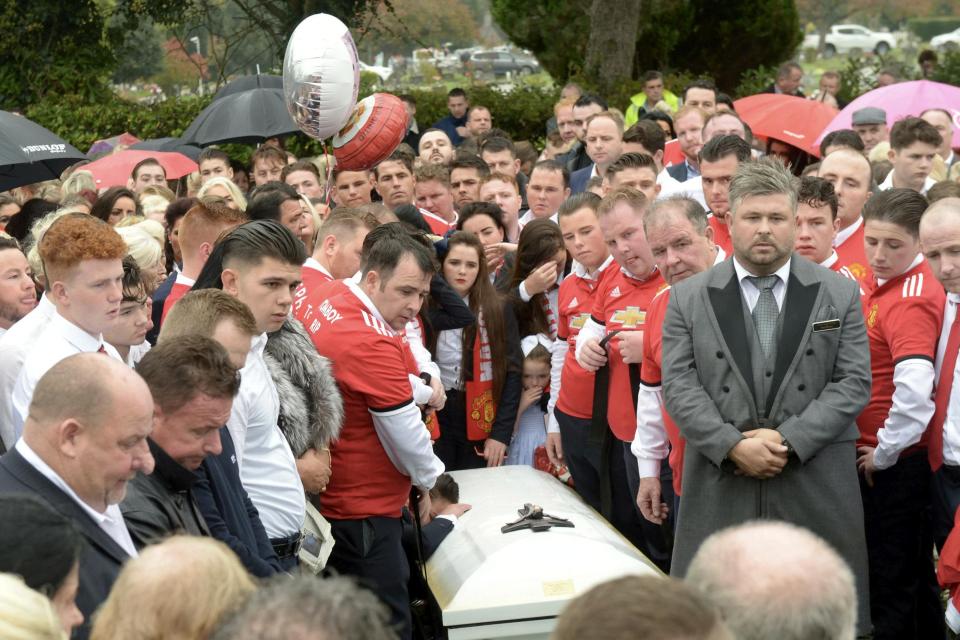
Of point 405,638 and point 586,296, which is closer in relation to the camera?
point 405,638

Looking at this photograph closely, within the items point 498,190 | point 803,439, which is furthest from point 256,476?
point 498,190

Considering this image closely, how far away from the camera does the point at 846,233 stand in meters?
6.66

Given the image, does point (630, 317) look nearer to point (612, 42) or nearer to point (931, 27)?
point (612, 42)

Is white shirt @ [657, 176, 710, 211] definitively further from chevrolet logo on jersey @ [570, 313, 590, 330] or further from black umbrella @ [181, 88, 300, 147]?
black umbrella @ [181, 88, 300, 147]

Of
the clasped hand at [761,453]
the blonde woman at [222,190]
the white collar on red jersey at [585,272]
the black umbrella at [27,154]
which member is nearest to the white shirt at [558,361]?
the white collar on red jersey at [585,272]

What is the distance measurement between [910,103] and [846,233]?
15.4 ft

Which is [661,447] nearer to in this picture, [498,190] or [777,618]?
[777,618]

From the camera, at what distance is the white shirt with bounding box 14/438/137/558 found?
324 centimetres

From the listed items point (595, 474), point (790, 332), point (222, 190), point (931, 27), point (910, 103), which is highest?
point (910, 103)

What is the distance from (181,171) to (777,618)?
10.2m

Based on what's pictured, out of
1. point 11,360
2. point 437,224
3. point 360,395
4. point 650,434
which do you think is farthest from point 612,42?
point 11,360

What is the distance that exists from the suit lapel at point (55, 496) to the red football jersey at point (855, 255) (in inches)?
169

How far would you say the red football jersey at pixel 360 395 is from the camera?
523 centimetres

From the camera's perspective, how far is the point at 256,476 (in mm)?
4609
